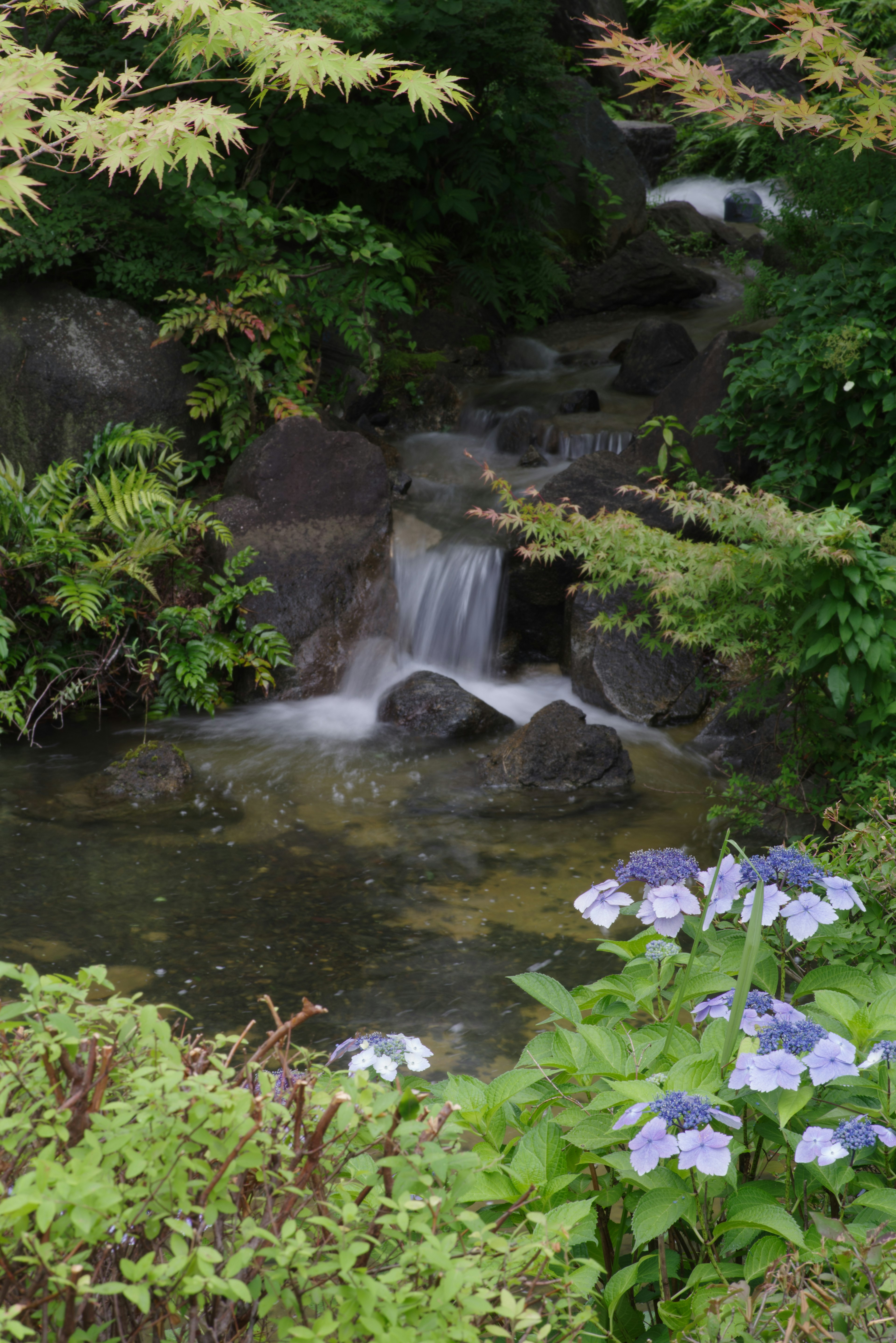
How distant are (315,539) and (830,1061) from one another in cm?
690

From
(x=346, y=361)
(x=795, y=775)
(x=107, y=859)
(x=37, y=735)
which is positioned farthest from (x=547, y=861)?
(x=346, y=361)

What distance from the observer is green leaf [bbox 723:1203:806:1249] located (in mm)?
1567

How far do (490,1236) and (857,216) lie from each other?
6.45 m

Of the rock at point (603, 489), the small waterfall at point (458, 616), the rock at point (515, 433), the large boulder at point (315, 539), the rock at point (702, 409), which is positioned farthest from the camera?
the rock at point (515, 433)

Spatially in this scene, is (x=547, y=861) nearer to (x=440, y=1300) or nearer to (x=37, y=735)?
(x=37, y=735)

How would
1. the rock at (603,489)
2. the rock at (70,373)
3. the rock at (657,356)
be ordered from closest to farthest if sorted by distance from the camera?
the rock at (603,489) < the rock at (70,373) < the rock at (657,356)

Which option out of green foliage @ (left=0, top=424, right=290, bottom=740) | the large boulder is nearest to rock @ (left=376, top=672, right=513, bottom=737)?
the large boulder

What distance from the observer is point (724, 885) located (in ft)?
6.40

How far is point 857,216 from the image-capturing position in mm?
6199

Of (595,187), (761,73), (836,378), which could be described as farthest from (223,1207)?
(761,73)

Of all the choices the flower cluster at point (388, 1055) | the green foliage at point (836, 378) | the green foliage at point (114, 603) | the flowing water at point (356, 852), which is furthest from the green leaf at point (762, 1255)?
the green foliage at point (114, 603)

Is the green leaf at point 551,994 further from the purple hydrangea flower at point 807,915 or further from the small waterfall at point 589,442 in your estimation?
the small waterfall at point 589,442

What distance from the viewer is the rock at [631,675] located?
730 centimetres

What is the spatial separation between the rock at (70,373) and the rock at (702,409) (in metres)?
3.86
